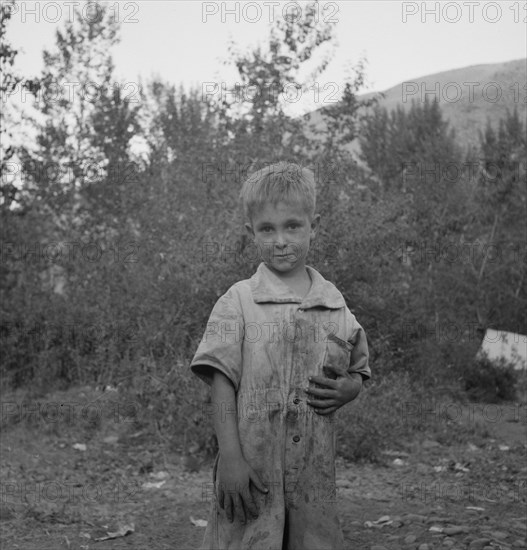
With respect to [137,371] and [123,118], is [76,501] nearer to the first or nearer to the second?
[137,371]

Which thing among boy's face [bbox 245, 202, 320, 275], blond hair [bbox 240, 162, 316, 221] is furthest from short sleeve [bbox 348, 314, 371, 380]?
blond hair [bbox 240, 162, 316, 221]

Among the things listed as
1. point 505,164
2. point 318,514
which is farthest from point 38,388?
point 505,164

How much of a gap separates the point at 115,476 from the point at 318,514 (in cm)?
462

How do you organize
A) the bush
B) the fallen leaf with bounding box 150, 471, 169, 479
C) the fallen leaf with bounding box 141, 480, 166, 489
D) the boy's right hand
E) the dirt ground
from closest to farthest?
1. the boy's right hand
2. the dirt ground
3. the fallen leaf with bounding box 141, 480, 166, 489
4. the fallen leaf with bounding box 150, 471, 169, 479
5. the bush

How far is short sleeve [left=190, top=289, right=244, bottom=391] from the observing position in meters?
2.72

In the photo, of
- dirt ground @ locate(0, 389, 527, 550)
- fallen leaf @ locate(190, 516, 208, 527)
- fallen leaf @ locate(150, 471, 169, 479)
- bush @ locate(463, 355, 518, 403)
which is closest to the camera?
dirt ground @ locate(0, 389, 527, 550)

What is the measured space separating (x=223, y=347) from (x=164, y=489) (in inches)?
165

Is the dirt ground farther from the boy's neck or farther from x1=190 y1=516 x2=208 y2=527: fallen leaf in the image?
the boy's neck

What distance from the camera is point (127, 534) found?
5457 millimetres

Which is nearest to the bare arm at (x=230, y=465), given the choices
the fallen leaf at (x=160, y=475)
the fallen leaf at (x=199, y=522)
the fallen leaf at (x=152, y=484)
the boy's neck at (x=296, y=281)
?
the boy's neck at (x=296, y=281)

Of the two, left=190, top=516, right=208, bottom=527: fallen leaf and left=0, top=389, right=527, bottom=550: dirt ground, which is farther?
left=190, top=516, right=208, bottom=527: fallen leaf

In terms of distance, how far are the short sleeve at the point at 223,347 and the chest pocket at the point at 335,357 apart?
29 centimetres

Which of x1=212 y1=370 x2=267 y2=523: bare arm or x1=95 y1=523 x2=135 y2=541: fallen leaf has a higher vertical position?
x1=212 y1=370 x2=267 y2=523: bare arm

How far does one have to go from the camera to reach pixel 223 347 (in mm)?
2729
